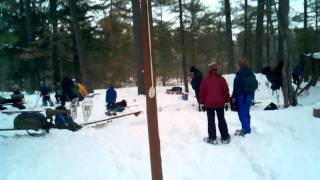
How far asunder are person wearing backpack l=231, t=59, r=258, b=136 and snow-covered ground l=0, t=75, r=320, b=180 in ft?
0.94

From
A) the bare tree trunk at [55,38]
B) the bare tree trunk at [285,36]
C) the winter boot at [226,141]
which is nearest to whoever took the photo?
the winter boot at [226,141]

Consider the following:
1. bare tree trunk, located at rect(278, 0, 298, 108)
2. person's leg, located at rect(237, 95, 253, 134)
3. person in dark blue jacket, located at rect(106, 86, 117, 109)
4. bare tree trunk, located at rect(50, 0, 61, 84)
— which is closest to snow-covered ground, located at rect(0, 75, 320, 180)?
person's leg, located at rect(237, 95, 253, 134)

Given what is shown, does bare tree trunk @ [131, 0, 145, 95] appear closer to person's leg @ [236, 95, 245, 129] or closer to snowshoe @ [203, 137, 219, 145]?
person's leg @ [236, 95, 245, 129]

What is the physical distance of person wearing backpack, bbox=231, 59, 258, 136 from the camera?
355 inches

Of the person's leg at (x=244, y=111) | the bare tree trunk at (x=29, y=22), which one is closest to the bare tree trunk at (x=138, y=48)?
the person's leg at (x=244, y=111)

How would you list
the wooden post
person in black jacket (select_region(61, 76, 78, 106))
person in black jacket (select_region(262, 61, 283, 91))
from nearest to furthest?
the wooden post → person in black jacket (select_region(262, 61, 283, 91)) → person in black jacket (select_region(61, 76, 78, 106))

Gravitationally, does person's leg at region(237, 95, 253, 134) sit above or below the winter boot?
above

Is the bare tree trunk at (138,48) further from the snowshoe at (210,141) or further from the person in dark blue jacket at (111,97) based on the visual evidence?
the snowshoe at (210,141)

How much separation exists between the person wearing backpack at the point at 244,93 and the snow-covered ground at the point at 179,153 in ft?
0.94

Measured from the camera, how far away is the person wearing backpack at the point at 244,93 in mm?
9008

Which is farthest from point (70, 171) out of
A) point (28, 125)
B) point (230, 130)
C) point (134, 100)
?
point (134, 100)

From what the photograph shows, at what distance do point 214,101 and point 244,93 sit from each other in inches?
32.6

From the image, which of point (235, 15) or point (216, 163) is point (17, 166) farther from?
point (235, 15)

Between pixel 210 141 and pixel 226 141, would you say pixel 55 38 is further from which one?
pixel 226 141
